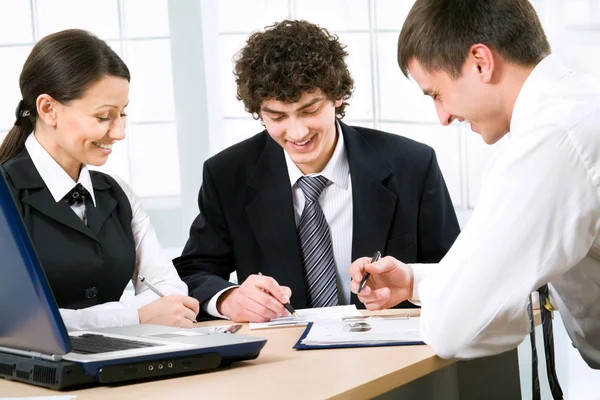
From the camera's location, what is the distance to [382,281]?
7.01ft

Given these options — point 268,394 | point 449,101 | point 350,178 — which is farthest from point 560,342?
point 268,394

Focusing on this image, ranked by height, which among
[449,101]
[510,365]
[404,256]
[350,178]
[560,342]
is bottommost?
[560,342]

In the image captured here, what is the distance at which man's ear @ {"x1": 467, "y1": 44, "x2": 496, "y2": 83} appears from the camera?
1.74 m

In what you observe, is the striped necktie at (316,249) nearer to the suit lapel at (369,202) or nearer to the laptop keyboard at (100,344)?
the suit lapel at (369,202)

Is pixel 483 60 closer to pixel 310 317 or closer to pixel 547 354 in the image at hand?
pixel 547 354

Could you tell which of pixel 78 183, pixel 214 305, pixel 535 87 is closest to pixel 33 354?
pixel 214 305

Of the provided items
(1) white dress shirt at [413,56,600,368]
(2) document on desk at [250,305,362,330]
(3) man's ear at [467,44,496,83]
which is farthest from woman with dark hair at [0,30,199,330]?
(3) man's ear at [467,44,496,83]

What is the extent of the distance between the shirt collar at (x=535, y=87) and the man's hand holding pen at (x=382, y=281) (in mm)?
529

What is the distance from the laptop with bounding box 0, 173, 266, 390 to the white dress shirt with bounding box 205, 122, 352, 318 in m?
0.84

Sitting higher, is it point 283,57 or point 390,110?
point 283,57

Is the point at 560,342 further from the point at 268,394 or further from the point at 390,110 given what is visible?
the point at 268,394

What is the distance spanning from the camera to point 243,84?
2.60 meters

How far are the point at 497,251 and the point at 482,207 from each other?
90 millimetres

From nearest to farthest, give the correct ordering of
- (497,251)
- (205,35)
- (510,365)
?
1. (497,251)
2. (510,365)
3. (205,35)
